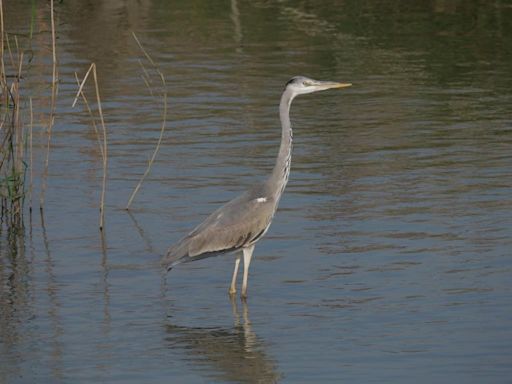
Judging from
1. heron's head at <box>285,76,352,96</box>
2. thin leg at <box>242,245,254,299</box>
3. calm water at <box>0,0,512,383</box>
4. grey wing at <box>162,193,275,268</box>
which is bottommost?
calm water at <box>0,0,512,383</box>

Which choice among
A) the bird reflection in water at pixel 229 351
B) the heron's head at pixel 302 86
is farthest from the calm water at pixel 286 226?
the heron's head at pixel 302 86

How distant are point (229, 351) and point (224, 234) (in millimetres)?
1283

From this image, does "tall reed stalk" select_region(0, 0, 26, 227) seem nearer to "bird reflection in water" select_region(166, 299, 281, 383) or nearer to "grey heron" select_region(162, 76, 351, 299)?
"grey heron" select_region(162, 76, 351, 299)

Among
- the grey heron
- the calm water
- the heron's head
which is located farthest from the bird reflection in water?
the heron's head

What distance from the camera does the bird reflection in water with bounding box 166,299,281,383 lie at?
849 centimetres

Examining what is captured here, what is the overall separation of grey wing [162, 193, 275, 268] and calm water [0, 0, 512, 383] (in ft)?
1.21

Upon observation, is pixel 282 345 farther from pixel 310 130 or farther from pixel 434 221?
pixel 310 130

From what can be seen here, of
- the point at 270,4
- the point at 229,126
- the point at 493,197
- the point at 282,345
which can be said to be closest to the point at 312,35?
the point at 270,4

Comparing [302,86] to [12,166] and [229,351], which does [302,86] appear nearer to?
[229,351]

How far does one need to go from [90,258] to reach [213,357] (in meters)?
2.59

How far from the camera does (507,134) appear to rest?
15.5 m

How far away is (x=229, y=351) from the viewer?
898cm

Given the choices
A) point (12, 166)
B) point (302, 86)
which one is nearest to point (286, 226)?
point (302, 86)

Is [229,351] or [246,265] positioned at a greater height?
[246,265]
